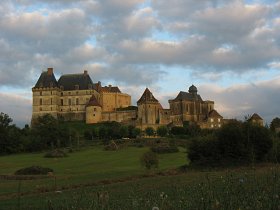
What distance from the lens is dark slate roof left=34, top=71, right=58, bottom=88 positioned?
12275 centimetres

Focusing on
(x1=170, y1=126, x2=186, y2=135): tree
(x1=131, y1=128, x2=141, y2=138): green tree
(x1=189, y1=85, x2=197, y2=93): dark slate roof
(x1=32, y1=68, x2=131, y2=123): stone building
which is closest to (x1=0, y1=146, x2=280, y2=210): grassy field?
(x1=131, y1=128, x2=141, y2=138): green tree

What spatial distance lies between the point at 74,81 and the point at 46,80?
7416 millimetres

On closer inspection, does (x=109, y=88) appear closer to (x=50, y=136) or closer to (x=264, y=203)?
(x=50, y=136)

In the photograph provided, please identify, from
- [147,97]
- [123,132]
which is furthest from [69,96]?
[123,132]

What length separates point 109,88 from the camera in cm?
12619

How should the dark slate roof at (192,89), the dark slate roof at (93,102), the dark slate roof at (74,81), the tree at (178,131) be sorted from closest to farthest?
the tree at (178,131) < the dark slate roof at (93,102) < the dark slate roof at (74,81) < the dark slate roof at (192,89)

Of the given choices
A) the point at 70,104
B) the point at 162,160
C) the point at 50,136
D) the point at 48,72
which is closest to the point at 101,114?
the point at 70,104

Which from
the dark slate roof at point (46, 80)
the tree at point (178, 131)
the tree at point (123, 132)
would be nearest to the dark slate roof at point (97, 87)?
the dark slate roof at point (46, 80)

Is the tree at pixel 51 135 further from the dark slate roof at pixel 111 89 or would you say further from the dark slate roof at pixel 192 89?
the dark slate roof at pixel 192 89

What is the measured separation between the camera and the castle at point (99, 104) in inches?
4518

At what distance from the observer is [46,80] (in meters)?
124

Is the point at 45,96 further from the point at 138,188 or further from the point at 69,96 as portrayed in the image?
the point at 138,188

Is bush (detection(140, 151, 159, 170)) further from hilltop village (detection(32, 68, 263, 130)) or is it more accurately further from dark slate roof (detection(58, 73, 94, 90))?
dark slate roof (detection(58, 73, 94, 90))

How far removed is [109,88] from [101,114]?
1332 cm
